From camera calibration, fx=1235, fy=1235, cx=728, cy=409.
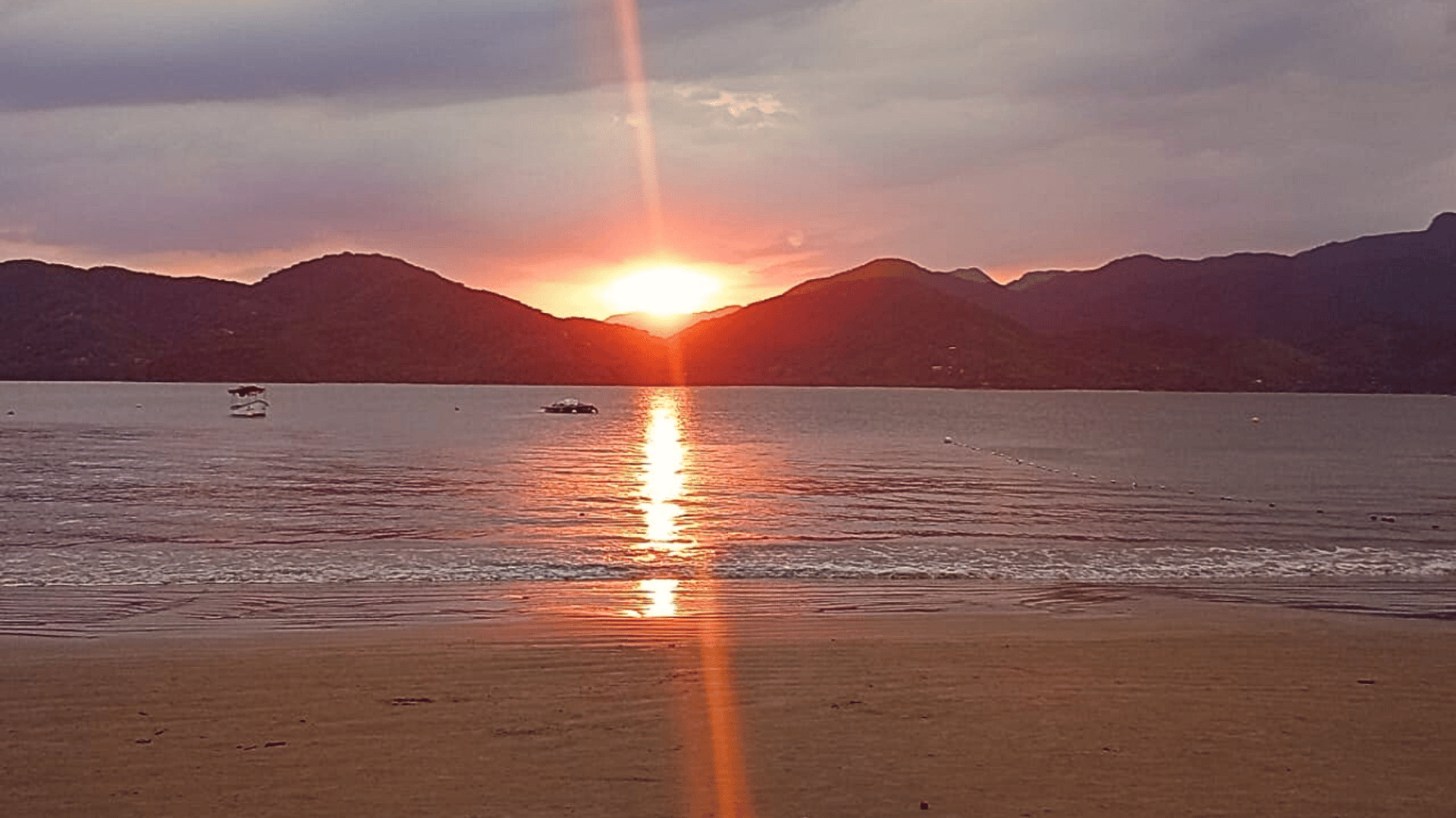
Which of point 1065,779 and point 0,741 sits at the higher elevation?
point 0,741

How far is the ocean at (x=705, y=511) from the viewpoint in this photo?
2258 cm

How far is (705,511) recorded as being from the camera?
3556cm

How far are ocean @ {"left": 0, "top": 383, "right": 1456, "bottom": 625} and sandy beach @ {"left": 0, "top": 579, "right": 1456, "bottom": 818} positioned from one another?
6.80 m

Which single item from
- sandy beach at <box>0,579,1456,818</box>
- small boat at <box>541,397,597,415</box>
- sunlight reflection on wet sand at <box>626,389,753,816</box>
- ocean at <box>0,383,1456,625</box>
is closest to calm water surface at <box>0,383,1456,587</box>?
ocean at <box>0,383,1456,625</box>

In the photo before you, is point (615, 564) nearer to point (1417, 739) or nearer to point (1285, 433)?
point (1417, 739)

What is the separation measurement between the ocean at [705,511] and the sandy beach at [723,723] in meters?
6.80

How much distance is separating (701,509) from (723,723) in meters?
26.3

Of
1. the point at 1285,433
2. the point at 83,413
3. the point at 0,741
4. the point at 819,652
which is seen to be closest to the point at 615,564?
the point at 819,652

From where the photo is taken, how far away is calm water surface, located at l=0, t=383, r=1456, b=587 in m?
23.1

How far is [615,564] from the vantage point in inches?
903

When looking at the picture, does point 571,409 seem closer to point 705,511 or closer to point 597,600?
point 705,511

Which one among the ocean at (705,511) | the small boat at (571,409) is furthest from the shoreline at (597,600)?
the small boat at (571,409)

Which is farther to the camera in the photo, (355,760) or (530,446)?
(530,446)

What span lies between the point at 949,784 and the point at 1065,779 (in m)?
0.83
